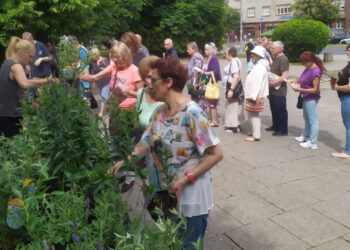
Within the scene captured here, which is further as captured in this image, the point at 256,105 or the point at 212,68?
the point at 212,68

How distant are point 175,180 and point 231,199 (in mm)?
2340

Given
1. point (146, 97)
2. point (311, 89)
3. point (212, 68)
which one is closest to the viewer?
point (146, 97)

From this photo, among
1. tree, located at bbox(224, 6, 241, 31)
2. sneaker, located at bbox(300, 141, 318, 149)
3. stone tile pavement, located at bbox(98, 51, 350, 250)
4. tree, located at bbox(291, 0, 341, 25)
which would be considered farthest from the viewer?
tree, located at bbox(224, 6, 241, 31)

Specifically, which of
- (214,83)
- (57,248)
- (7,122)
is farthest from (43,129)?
(214,83)

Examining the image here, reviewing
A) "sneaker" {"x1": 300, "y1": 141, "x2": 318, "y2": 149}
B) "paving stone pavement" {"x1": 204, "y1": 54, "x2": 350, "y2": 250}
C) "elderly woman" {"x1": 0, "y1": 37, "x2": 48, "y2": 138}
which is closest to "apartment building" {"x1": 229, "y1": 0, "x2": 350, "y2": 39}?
"sneaker" {"x1": 300, "y1": 141, "x2": 318, "y2": 149}

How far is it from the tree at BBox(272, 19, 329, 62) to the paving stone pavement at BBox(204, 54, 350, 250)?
15.7 meters

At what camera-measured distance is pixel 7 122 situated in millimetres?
4594

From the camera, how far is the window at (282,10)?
69.9m

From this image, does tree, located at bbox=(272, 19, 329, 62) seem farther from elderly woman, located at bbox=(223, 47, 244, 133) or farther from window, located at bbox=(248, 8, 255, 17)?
window, located at bbox=(248, 8, 255, 17)

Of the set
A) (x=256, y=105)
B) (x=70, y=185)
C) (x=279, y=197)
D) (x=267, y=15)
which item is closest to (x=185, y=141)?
(x=70, y=185)

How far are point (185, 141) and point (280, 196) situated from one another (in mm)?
2651

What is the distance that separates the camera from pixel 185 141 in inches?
95.7

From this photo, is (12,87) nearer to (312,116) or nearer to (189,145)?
(189,145)

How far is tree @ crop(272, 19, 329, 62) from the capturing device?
70.7 feet
